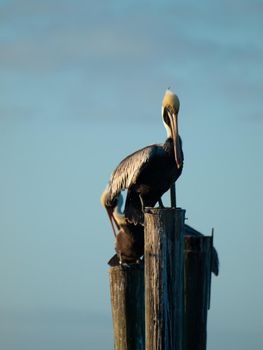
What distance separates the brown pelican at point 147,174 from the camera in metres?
10.9

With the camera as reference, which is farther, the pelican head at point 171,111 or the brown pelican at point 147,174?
the pelican head at point 171,111

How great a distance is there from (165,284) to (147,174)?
7.99 ft

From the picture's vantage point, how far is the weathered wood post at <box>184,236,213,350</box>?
365 inches

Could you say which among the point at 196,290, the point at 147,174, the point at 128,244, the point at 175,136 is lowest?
the point at 196,290

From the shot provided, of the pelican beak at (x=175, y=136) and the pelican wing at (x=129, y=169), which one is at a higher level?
the pelican beak at (x=175, y=136)

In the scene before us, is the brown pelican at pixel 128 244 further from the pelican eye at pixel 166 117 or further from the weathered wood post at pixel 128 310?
the pelican eye at pixel 166 117

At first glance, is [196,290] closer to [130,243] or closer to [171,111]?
[130,243]

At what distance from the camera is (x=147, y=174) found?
1089cm

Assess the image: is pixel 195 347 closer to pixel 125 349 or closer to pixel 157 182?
pixel 125 349

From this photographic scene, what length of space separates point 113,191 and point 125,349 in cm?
194

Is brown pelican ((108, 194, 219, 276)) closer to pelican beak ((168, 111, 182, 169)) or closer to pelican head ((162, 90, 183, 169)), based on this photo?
pelican beak ((168, 111, 182, 169))

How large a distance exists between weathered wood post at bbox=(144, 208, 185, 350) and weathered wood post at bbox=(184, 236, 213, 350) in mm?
624

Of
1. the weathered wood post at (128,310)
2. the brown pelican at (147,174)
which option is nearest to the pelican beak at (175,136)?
the brown pelican at (147,174)

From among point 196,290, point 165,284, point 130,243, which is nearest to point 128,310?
point 196,290
